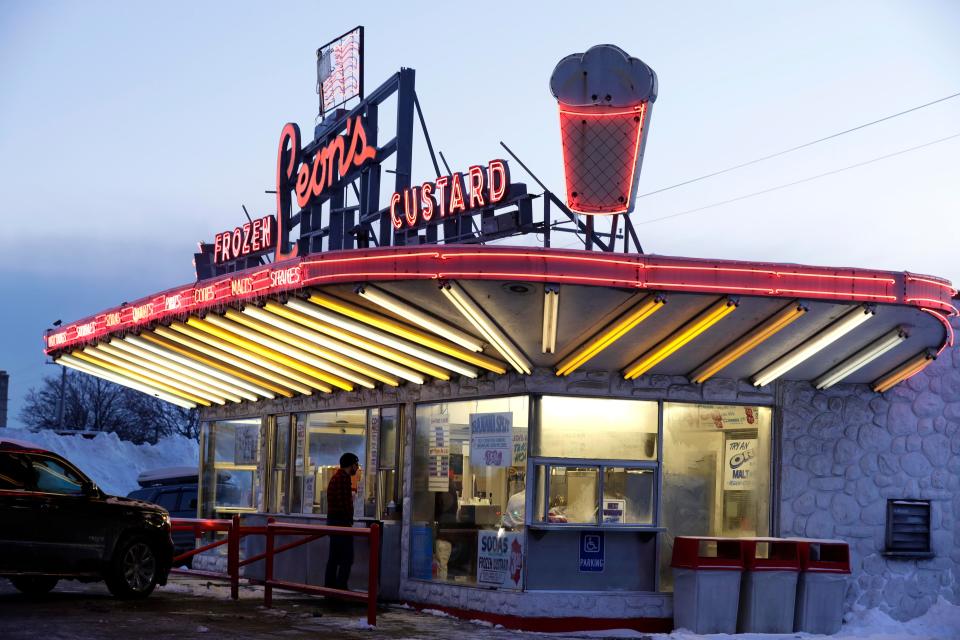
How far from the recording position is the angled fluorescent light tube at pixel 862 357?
14891mm

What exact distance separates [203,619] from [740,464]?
264 inches

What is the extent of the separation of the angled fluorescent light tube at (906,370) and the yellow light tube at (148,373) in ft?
37.1

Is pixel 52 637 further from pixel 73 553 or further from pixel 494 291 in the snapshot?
pixel 494 291

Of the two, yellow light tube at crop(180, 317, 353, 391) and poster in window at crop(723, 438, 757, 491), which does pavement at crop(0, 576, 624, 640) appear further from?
poster in window at crop(723, 438, 757, 491)

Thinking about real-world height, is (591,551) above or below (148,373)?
below

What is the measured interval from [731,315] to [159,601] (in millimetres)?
7580

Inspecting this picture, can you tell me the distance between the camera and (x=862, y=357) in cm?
1531

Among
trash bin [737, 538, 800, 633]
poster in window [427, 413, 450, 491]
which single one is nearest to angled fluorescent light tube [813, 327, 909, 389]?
trash bin [737, 538, 800, 633]

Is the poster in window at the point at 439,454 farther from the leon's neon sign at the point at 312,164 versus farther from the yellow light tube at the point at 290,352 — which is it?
the leon's neon sign at the point at 312,164

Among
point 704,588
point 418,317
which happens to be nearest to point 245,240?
point 418,317

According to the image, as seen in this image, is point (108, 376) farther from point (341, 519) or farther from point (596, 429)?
point (596, 429)

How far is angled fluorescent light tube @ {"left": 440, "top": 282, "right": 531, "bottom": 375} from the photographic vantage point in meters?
13.1

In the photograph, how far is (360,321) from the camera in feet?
48.3

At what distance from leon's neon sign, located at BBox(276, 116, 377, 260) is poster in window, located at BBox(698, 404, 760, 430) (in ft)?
33.1
